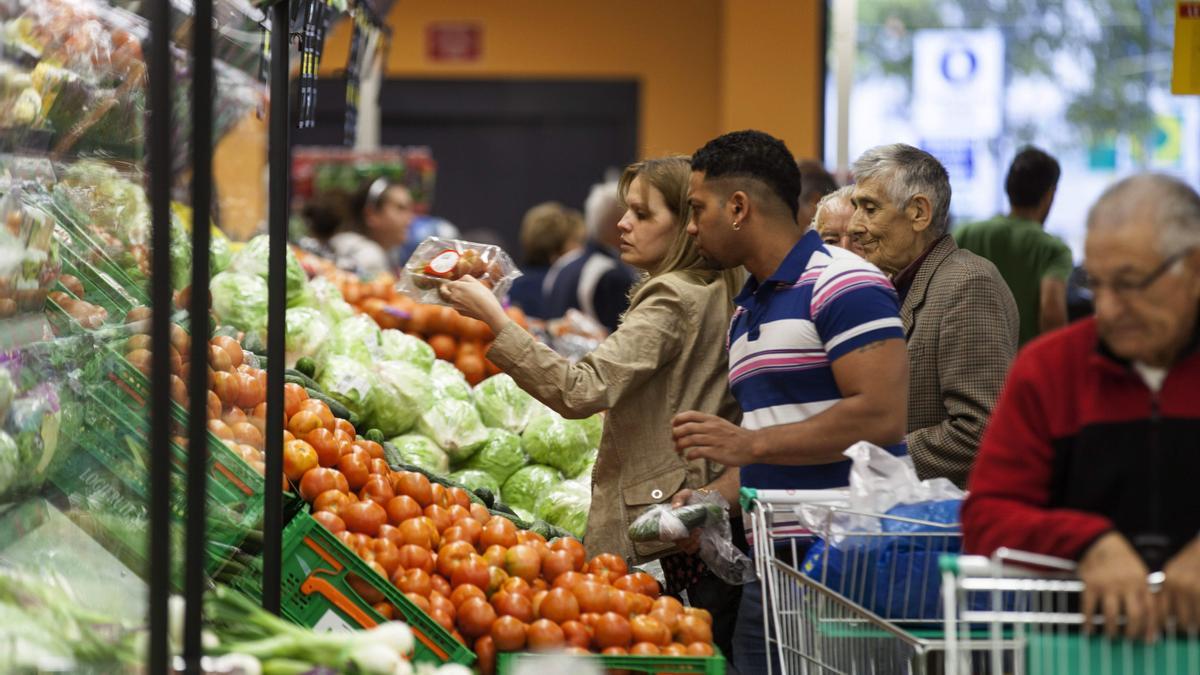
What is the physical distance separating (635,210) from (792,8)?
300 inches

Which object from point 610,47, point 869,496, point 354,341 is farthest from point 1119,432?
point 610,47

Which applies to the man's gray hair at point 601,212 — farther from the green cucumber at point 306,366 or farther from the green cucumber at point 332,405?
the green cucumber at point 332,405

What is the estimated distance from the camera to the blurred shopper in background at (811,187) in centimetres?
475

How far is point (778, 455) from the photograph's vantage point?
2.91 m

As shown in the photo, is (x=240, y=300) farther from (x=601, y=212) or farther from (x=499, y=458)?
(x=601, y=212)

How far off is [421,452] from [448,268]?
1018 mm

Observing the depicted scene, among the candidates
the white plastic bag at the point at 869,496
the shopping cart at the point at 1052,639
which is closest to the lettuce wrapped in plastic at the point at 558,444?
the white plastic bag at the point at 869,496

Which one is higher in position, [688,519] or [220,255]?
[220,255]

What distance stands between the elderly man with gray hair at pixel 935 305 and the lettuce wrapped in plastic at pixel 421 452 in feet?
5.43

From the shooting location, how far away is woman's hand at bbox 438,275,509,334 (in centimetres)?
348

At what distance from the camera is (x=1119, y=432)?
6.73ft

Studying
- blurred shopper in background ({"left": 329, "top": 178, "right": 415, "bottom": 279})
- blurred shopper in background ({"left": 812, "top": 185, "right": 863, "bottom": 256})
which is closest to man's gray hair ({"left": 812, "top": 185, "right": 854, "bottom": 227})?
blurred shopper in background ({"left": 812, "top": 185, "right": 863, "bottom": 256})

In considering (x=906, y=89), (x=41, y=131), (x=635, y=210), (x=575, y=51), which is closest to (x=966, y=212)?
(x=906, y=89)

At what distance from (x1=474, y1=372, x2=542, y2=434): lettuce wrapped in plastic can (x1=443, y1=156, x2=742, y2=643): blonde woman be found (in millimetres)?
1379
